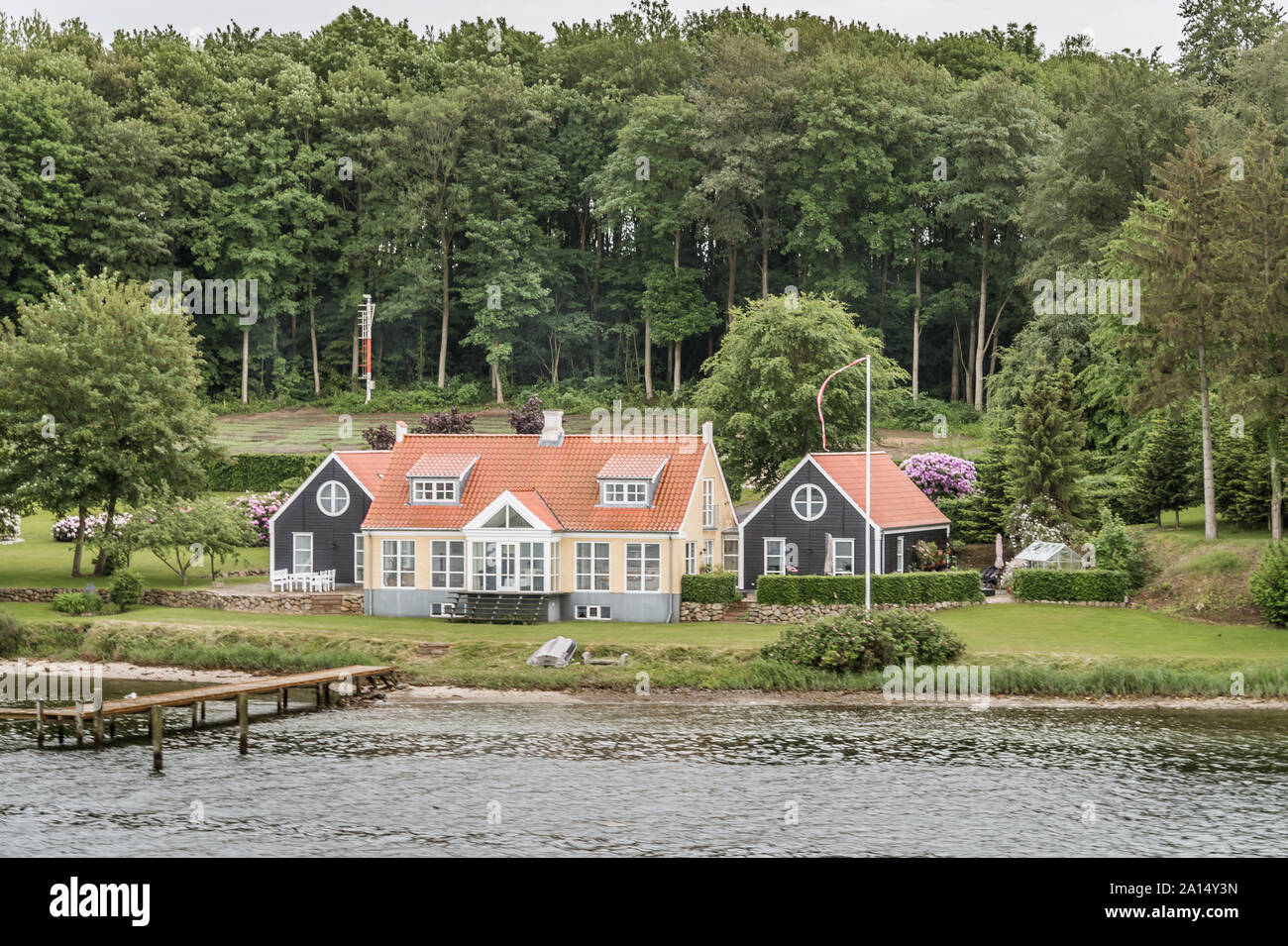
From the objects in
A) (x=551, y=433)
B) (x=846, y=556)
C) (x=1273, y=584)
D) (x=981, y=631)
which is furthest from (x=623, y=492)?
(x=1273, y=584)

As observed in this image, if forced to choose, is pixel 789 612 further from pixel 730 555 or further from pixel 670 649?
pixel 730 555

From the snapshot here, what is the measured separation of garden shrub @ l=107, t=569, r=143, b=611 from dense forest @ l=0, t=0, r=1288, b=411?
44.6 m

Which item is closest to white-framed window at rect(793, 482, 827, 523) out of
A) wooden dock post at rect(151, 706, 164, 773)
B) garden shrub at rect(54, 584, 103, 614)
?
wooden dock post at rect(151, 706, 164, 773)

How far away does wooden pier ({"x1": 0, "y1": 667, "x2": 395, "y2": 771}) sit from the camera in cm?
4234

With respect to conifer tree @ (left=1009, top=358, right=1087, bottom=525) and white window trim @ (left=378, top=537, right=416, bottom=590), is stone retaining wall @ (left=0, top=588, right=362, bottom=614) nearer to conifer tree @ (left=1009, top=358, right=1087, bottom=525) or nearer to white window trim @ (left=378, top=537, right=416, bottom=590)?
white window trim @ (left=378, top=537, right=416, bottom=590)

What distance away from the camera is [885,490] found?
2382 inches

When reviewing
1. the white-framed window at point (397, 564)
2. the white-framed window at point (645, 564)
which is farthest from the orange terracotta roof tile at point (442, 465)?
the white-framed window at point (645, 564)

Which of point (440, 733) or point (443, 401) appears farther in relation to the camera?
point (443, 401)
